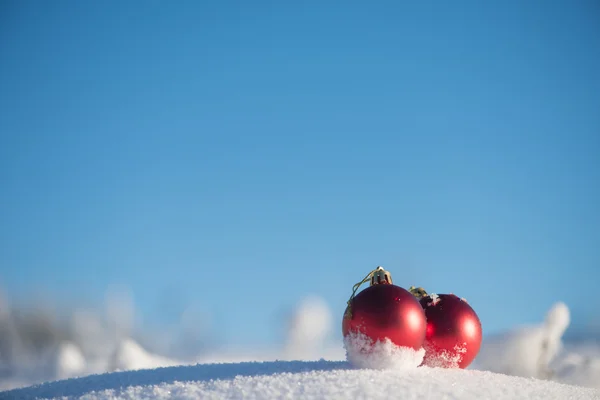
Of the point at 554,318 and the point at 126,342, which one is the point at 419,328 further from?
the point at 126,342

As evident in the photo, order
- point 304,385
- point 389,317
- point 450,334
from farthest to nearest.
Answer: point 450,334 < point 389,317 < point 304,385

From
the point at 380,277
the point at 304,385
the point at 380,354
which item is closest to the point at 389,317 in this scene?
the point at 380,354

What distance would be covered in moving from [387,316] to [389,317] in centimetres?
1

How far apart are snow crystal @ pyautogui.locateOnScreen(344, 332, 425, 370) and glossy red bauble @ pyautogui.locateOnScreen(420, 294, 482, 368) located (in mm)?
234

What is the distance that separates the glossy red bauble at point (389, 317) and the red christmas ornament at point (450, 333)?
253 millimetres

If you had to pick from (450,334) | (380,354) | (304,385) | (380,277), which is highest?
(380,277)

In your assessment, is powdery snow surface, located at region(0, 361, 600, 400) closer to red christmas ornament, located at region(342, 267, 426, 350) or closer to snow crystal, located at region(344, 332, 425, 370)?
snow crystal, located at region(344, 332, 425, 370)

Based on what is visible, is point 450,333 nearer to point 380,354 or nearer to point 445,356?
point 445,356

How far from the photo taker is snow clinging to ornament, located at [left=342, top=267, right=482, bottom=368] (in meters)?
2.52

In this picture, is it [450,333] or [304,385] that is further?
[450,333]

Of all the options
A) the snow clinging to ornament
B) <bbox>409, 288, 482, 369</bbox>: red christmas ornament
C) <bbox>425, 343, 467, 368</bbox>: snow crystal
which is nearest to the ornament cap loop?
the snow clinging to ornament

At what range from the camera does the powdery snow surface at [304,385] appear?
7.36 feet

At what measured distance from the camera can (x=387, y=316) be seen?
250 centimetres

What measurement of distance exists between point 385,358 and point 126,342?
3.16 m
